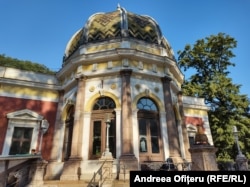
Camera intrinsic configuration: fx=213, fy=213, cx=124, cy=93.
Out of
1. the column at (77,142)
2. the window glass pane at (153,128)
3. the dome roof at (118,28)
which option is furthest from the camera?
the dome roof at (118,28)

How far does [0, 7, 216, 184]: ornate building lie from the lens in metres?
10.8

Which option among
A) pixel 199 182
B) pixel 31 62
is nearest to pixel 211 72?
pixel 199 182

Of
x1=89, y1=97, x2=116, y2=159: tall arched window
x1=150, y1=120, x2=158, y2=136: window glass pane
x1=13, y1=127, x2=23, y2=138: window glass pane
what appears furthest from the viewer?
x1=13, y1=127, x2=23, y2=138: window glass pane

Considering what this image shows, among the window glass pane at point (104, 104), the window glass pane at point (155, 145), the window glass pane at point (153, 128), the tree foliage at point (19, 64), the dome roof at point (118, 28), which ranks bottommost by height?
the window glass pane at point (155, 145)

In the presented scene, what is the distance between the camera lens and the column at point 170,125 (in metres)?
11.0

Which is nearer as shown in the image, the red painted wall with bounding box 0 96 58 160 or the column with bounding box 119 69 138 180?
the column with bounding box 119 69 138 180

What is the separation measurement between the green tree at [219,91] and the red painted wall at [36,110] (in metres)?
12.5

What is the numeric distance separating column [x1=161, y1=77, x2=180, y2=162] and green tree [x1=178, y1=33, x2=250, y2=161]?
27.7ft

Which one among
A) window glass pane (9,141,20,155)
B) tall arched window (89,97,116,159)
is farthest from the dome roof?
window glass pane (9,141,20,155)

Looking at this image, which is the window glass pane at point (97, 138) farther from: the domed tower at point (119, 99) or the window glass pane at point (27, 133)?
the window glass pane at point (27, 133)

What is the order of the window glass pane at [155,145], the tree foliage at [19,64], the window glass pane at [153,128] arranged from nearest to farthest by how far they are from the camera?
the window glass pane at [155,145], the window glass pane at [153,128], the tree foliage at [19,64]

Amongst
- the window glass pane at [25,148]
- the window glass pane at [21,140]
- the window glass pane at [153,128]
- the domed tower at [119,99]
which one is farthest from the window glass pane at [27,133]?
the window glass pane at [153,128]

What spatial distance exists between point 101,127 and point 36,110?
4.92 m

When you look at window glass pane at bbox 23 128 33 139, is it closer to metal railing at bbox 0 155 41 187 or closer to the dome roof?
metal railing at bbox 0 155 41 187
